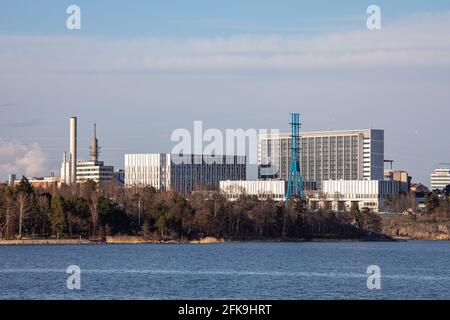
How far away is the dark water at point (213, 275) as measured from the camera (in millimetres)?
44594

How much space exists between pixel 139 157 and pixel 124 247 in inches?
3755

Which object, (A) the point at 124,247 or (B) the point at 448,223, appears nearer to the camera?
(A) the point at 124,247

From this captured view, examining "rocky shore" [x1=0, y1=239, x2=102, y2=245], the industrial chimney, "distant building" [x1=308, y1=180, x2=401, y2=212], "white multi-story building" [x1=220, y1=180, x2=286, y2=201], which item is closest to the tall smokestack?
the industrial chimney

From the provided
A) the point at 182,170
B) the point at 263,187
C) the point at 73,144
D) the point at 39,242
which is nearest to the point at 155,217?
the point at 39,242

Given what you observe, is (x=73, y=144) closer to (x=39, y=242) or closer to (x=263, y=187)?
(x=263, y=187)

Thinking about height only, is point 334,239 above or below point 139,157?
below

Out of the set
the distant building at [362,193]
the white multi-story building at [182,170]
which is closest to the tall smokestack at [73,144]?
the white multi-story building at [182,170]

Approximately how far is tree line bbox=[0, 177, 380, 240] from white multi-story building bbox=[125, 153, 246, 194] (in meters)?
49.5

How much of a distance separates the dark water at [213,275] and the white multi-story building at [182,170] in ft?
315

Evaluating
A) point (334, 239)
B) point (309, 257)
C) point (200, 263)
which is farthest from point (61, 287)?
point (334, 239)

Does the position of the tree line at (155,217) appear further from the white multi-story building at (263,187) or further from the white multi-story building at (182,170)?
the white multi-story building at (182,170)

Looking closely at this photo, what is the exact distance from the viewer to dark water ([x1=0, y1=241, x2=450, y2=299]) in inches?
1756

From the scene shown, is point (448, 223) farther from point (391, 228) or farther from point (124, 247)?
point (124, 247)
